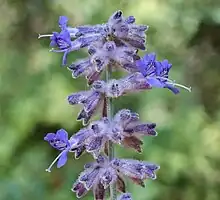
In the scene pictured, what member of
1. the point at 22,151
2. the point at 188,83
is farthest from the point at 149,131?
the point at 188,83

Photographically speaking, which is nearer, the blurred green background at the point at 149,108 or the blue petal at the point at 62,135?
the blue petal at the point at 62,135

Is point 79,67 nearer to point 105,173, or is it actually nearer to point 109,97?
point 109,97

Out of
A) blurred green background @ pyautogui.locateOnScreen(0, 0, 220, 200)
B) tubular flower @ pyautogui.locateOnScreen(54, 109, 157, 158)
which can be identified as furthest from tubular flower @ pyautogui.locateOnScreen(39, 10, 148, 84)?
blurred green background @ pyautogui.locateOnScreen(0, 0, 220, 200)

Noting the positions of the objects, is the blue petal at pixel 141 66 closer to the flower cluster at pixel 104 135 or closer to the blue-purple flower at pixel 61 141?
the flower cluster at pixel 104 135

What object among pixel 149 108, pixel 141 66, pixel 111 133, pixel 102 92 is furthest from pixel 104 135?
pixel 149 108

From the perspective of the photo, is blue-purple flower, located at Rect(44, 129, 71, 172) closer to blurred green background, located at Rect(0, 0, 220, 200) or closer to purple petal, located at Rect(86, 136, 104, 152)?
purple petal, located at Rect(86, 136, 104, 152)

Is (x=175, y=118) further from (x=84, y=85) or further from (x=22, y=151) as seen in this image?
(x=22, y=151)

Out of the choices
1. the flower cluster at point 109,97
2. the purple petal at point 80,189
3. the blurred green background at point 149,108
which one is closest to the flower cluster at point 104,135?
the flower cluster at point 109,97
